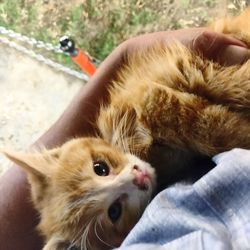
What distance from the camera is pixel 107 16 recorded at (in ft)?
6.70

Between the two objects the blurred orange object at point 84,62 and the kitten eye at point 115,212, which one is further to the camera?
the blurred orange object at point 84,62

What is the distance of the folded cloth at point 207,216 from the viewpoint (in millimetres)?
650

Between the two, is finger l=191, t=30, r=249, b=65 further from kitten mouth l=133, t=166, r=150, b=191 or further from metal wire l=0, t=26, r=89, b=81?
metal wire l=0, t=26, r=89, b=81

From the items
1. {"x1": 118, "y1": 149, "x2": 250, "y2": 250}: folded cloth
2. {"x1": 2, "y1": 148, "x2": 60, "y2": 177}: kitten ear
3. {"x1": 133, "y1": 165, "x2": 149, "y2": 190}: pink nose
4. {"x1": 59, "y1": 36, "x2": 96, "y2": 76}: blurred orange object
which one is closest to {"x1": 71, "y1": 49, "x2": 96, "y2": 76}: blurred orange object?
{"x1": 59, "y1": 36, "x2": 96, "y2": 76}: blurred orange object

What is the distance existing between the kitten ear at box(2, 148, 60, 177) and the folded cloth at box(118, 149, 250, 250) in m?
0.26

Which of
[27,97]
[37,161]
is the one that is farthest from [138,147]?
[27,97]

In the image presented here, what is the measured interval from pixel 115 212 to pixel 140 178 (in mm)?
84

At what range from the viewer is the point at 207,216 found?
2.29 ft

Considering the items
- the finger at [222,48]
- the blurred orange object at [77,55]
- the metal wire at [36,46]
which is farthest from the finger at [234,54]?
the metal wire at [36,46]

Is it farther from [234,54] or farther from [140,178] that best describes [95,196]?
[234,54]

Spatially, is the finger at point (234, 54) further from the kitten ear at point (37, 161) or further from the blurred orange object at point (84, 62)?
the blurred orange object at point (84, 62)

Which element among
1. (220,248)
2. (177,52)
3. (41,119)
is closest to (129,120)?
(177,52)

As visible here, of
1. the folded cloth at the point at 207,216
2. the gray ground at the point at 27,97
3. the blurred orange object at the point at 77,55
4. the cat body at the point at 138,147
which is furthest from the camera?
the gray ground at the point at 27,97

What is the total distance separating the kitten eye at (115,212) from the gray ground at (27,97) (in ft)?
3.45
